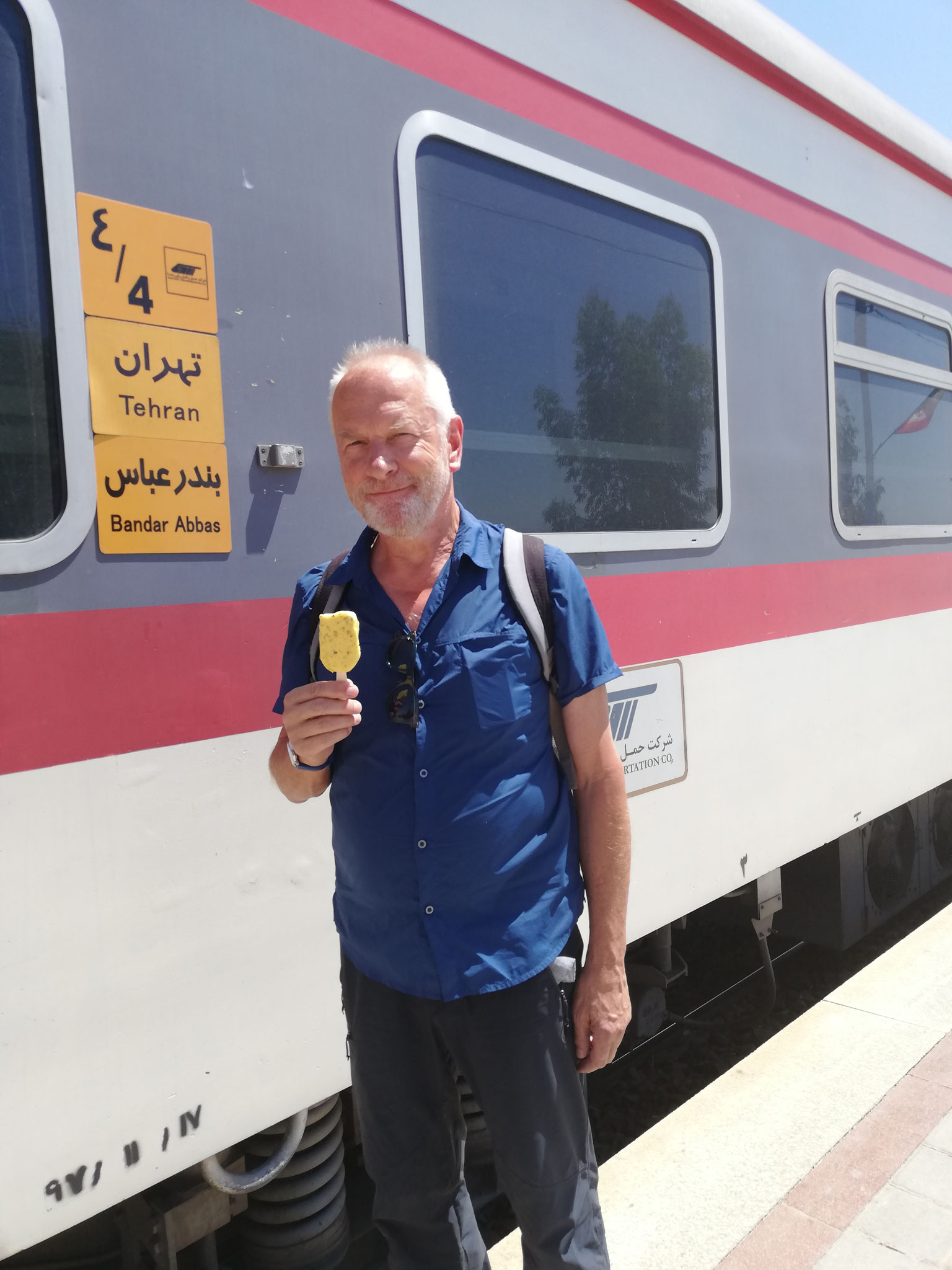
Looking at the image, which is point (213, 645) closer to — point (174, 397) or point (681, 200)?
point (174, 397)

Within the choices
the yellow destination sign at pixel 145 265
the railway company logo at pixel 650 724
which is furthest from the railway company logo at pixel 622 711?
the yellow destination sign at pixel 145 265

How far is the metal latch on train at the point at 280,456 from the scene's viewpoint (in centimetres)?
190

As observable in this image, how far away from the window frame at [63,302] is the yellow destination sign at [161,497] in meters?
0.03

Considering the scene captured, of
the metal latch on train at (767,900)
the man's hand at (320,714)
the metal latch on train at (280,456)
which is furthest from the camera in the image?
the metal latch on train at (767,900)

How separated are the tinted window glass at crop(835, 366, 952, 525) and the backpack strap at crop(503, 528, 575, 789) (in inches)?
89.3

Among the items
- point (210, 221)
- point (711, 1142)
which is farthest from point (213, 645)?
point (711, 1142)

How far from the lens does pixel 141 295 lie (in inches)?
68.9

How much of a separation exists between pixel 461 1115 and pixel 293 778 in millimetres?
654

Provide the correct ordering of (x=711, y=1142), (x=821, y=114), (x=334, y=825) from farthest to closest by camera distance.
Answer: (x=821, y=114) → (x=711, y=1142) → (x=334, y=825)

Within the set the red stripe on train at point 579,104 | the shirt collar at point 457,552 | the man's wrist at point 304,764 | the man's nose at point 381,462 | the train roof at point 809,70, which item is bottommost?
the man's wrist at point 304,764

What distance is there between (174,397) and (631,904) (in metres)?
1.68

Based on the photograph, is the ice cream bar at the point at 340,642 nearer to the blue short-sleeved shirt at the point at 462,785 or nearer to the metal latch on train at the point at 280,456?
the blue short-sleeved shirt at the point at 462,785

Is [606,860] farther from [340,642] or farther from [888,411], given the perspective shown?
[888,411]

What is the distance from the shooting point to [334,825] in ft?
5.58
